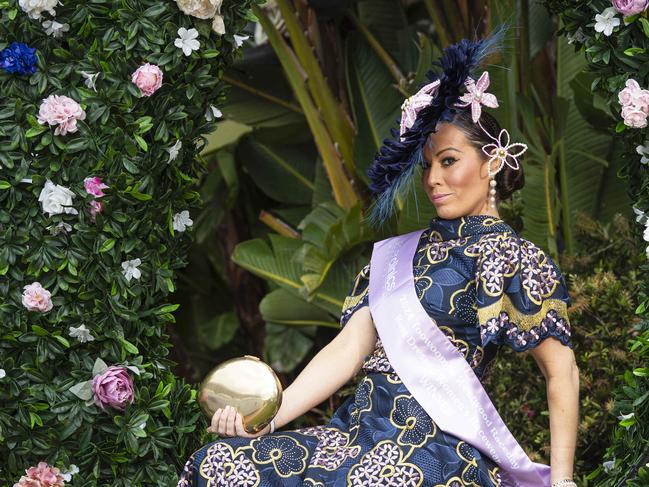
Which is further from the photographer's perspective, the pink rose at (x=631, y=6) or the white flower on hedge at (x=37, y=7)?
the white flower on hedge at (x=37, y=7)

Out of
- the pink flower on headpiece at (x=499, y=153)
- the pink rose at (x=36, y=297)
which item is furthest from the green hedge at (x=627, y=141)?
the pink rose at (x=36, y=297)

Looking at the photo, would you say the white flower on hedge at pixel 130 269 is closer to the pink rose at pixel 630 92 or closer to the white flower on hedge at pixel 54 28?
the white flower on hedge at pixel 54 28

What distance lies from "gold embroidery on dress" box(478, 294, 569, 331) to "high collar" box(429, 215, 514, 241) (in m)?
0.23

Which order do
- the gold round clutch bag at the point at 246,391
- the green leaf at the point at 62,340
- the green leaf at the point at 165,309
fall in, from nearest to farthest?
the gold round clutch bag at the point at 246,391
the green leaf at the point at 62,340
the green leaf at the point at 165,309

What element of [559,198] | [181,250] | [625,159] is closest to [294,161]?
[559,198]

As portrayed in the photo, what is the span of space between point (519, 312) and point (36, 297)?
1.49 m

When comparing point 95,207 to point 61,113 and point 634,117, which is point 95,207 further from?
point 634,117

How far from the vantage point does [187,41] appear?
11.2 ft

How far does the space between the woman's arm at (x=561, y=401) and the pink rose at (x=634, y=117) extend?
0.69 metres

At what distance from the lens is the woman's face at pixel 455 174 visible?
332 cm

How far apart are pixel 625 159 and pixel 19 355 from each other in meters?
2.05

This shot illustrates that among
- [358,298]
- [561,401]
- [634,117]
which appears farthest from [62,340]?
[634,117]

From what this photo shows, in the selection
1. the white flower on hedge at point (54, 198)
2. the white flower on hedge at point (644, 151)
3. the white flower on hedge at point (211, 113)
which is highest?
the white flower on hedge at point (211, 113)

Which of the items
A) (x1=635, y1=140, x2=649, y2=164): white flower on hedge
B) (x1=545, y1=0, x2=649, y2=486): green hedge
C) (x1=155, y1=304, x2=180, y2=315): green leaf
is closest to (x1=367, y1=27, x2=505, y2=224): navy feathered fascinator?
(x1=545, y1=0, x2=649, y2=486): green hedge
